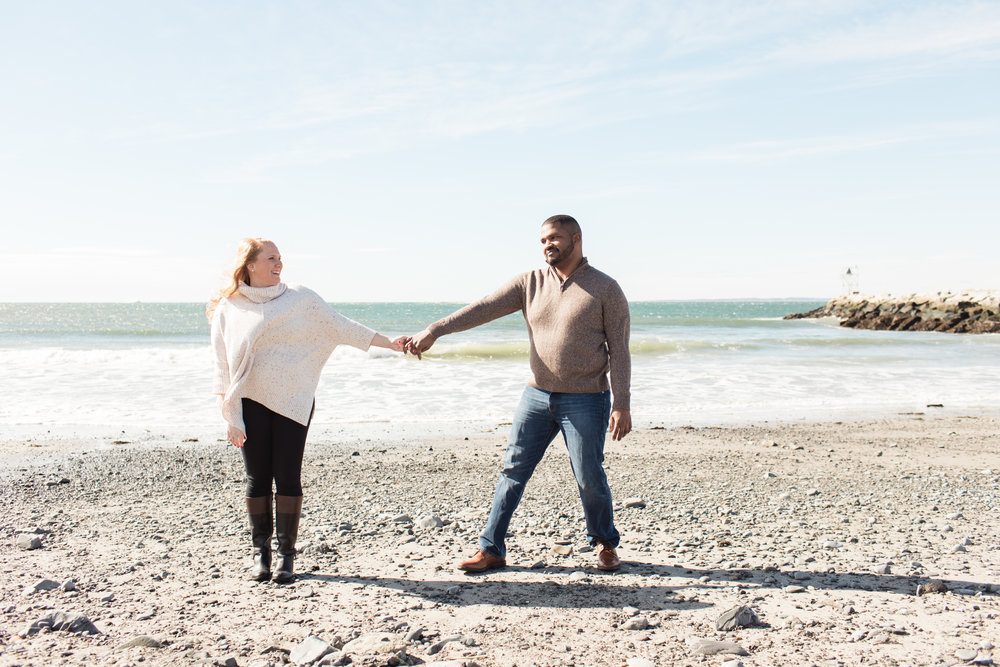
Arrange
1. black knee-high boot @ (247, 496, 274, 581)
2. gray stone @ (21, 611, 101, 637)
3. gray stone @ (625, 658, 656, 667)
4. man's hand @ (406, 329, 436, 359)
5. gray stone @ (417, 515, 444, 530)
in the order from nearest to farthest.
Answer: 1. gray stone @ (625, 658, 656, 667)
2. gray stone @ (21, 611, 101, 637)
3. black knee-high boot @ (247, 496, 274, 581)
4. man's hand @ (406, 329, 436, 359)
5. gray stone @ (417, 515, 444, 530)

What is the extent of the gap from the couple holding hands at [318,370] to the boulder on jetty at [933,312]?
4377cm

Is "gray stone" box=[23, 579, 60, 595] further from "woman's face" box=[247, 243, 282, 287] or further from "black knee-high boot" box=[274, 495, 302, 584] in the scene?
"woman's face" box=[247, 243, 282, 287]

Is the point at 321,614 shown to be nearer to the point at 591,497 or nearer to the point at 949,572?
the point at 591,497

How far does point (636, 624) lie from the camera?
134 inches

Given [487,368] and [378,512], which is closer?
[378,512]

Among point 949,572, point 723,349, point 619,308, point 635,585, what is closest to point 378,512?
point 635,585

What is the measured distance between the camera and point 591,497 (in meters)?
4.16

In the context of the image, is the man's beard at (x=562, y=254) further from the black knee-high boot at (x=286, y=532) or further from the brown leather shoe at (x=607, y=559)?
the black knee-high boot at (x=286, y=532)

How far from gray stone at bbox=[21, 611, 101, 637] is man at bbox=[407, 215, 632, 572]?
1874 mm

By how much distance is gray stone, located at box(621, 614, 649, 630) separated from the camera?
3385 mm

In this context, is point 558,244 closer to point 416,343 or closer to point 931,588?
point 416,343

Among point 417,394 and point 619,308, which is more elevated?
point 619,308

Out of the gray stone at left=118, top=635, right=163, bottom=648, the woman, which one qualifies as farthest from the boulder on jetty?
the gray stone at left=118, top=635, right=163, bottom=648

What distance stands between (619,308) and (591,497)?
111 centimetres
